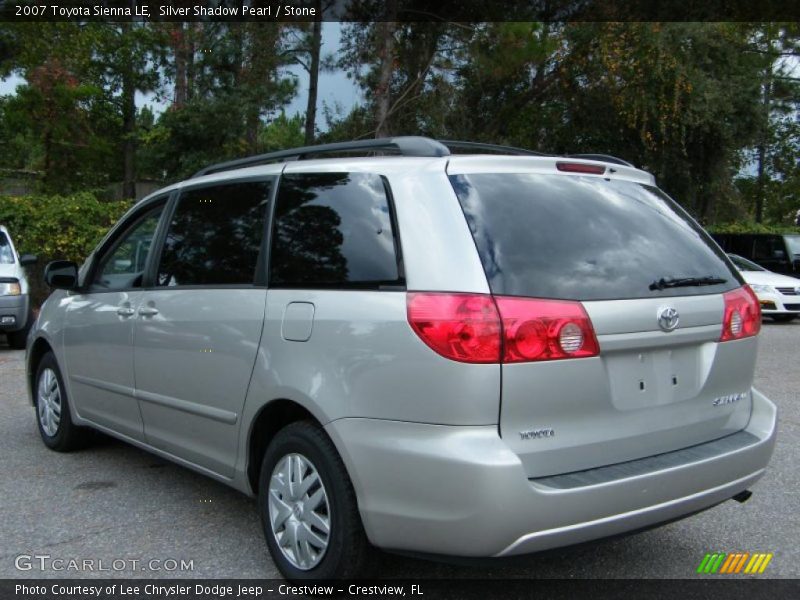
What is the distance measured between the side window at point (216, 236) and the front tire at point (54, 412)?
5.23ft

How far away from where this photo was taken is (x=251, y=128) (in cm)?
2022

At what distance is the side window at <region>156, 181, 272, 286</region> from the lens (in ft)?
11.7

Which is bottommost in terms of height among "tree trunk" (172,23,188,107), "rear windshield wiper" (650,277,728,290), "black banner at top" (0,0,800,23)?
"rear windshield wiper" (650,277,728,290)

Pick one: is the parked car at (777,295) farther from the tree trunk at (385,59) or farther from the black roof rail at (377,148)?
the black roof rail at (377,148)

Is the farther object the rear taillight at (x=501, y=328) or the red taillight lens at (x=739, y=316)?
the red taillight lens at (x=739, y=316)

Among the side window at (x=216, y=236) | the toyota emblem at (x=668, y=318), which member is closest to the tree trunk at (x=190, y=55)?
the side window at (x=216, y=236)

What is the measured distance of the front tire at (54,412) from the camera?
5.13 m

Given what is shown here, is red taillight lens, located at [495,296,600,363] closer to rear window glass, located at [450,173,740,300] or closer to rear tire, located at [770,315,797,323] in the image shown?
rear window glass, located at [450,173,740,300]

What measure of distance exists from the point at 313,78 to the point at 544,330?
61.7 feet

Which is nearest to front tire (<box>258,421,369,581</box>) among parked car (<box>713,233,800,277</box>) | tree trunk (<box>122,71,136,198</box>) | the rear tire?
the rear tire

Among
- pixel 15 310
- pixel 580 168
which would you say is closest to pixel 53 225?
pixel 15 310

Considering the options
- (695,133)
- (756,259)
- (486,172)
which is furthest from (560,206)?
(695,133)

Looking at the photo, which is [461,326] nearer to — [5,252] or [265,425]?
[265,425]

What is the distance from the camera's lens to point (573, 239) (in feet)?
9.45
